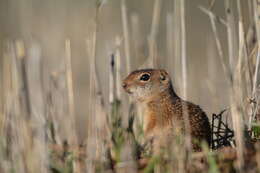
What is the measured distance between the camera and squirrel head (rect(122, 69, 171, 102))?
5859 millimetres

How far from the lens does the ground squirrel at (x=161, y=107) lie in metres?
5.17

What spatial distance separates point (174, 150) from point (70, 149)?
86 centimetres

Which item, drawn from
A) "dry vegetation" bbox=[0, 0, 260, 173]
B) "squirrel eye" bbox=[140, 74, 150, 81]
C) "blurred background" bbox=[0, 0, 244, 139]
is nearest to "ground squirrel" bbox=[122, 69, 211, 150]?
"squirrel eye" bbox=[140, 74, 150, 81]

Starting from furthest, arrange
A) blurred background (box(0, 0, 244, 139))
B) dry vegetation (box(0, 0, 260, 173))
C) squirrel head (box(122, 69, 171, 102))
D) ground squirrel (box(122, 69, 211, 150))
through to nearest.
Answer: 1. blurred background (box(0, 0, 244, 139))
2. squirrel head (box(122, 69, 171, 102))
3. ground squirrel (box(122, 69, 211, 150))
4. dry vegetation (box(0, 0, 260, 173))

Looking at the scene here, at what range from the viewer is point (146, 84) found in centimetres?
596

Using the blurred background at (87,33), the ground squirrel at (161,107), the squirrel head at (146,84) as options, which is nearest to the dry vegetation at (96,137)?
the ground squirrel at (161,107)

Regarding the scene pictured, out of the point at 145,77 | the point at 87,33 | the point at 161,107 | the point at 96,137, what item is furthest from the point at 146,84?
the point at 87,33

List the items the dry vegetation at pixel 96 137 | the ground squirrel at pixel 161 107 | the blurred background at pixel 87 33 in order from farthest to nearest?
the blurred background at pixel 87 33 → the ground squirrel at pixel 161 107 → the dry vegetation at pixel 96 137

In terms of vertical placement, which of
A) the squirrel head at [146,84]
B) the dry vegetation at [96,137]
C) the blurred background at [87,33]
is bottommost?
the dry vegetation at [96,137]

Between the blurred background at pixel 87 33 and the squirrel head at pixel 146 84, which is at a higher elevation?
the blurred background at pixel 87 33

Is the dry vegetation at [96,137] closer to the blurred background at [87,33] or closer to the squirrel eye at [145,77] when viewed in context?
the squirrel eye at [145,77]

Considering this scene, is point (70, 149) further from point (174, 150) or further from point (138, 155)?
point (174, 150)

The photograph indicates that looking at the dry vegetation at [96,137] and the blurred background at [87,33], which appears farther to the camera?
the blurred background at [87,33]

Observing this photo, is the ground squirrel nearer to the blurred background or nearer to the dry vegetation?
the dry vegetation
